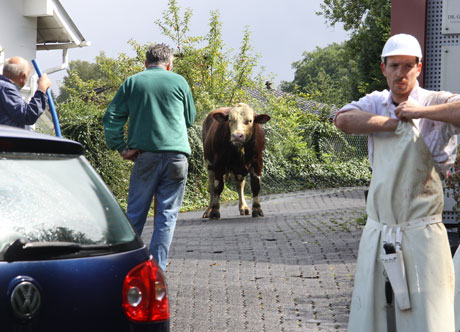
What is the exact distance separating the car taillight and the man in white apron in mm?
1117

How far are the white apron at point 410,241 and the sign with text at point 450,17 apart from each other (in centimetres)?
717

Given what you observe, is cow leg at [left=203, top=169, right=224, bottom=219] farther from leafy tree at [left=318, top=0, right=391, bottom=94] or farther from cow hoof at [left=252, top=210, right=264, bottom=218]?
leafy tree at [left=318, top=0, right=391, bottom=94]

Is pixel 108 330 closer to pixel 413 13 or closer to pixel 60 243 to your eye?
pixel 60 243

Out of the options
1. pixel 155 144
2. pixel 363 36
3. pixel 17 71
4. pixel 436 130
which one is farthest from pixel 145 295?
pixel 363 36

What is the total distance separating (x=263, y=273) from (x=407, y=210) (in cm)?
503

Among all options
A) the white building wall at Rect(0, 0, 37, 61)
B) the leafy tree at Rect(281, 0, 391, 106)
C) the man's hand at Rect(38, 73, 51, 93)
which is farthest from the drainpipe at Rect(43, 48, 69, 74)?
the man's hand at Rect(38, 73, 51, 93)

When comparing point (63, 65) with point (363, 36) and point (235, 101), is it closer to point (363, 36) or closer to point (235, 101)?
point (235, 101)

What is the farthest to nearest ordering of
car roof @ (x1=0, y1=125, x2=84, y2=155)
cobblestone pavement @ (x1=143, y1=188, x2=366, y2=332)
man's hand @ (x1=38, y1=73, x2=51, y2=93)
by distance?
man's hand @ (x1=38, y1=73, x2=51, y2=93)
cobblestone pavement @ (x1=143, y1=188, x2=366, y2=332)
car roof @ (x1=0, y1=125, x2=84, y2=155)

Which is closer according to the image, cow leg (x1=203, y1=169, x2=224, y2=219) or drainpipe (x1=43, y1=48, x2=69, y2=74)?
cow leg (x1=203, y1=169, x2=224, y2=219)

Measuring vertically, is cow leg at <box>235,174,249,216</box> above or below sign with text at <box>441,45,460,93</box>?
below

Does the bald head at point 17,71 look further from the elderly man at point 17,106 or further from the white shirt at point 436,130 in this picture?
the white shirt at point 436,130

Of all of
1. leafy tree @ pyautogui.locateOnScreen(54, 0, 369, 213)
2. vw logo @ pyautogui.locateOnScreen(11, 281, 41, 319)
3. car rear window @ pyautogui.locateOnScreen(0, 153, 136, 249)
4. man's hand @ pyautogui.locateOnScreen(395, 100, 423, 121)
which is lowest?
leafy tree @ pyautogui.locateOnScreen(54, 0, 369, 213)

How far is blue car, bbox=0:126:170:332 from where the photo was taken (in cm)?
312

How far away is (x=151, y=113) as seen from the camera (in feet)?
24.8
